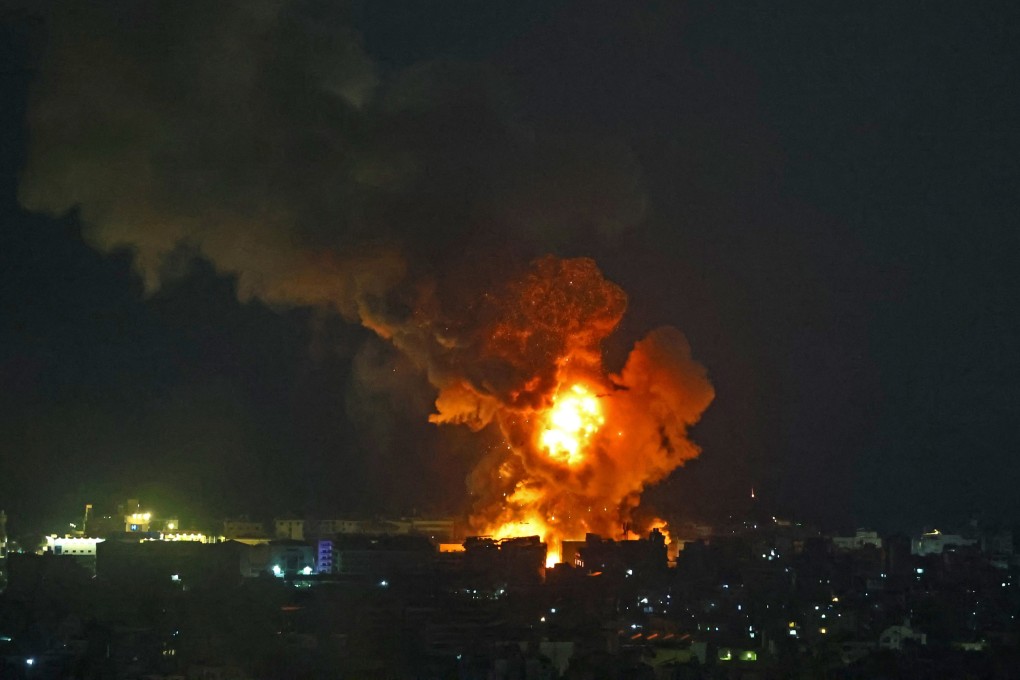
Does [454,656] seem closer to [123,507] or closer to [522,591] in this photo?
[522,591]

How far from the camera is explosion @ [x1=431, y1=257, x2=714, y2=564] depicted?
119 ft

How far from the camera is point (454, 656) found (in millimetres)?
29469

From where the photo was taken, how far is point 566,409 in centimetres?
3734

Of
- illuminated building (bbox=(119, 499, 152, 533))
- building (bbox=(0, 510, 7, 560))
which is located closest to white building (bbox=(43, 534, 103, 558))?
building (bbox=(0, 510, 7, 560))

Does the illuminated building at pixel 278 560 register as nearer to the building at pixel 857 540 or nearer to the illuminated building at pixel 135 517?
the illuminated building at pixel 135 517

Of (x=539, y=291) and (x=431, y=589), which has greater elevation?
(x=539, y=291)

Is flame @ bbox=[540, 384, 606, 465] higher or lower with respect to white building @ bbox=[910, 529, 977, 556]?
lower

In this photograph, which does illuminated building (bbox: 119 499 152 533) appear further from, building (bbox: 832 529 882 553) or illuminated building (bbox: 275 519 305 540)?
building (bbox: 832 529 882 553)

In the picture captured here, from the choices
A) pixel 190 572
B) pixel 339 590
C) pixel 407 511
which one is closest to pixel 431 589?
pixel 339 590

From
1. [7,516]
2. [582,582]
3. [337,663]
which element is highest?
[7,516]

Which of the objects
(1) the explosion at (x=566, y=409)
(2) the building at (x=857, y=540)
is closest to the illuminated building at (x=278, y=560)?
(1) the explosion at (x=566, y=409)

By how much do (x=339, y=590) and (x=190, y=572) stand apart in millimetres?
3835

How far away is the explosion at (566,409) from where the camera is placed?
1428 inches

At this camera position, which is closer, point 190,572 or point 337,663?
point 337,663
